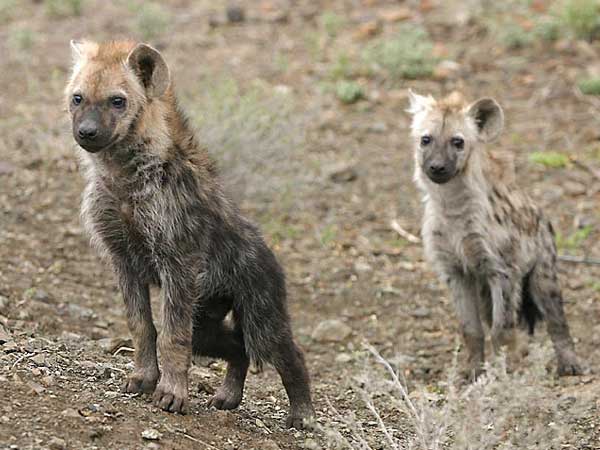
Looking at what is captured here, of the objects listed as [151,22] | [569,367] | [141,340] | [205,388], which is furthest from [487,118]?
[151,22]

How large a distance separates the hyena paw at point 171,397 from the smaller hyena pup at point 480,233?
2.63 m

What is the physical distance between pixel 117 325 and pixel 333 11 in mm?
7103

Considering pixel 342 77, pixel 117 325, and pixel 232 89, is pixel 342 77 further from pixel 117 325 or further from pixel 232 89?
pixel 117 325

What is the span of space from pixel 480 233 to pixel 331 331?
1201 mm

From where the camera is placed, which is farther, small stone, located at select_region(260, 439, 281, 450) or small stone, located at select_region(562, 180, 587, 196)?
small stone, located at select_region(562, 180, 587, 196)

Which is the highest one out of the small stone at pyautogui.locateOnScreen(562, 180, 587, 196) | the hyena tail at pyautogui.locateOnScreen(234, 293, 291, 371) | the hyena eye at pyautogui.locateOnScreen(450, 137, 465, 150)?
the hyena eye at pyautogui.locateOnScreen(450, 137, 465, 150)

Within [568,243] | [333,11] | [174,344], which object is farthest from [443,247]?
[333,11]

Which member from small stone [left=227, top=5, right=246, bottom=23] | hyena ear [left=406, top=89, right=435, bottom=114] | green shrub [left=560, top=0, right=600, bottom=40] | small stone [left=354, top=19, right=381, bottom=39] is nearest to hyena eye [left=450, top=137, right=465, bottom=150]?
hyena ear [left=406, top=89, right=435, bottom=114]

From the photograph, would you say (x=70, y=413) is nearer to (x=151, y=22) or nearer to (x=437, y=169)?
(x=437, y=169)

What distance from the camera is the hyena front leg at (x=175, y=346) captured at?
15.6ft

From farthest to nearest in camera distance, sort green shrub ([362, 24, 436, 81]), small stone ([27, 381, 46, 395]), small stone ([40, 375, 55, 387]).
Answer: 1. green shrub ([362, 24, 436, 81])
2. small stone ([40, 375, 55, 387])
3. small stone ([27, 381, 46, 395])

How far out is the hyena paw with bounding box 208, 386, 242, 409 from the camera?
17.2 feet

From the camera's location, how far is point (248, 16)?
13.2 m

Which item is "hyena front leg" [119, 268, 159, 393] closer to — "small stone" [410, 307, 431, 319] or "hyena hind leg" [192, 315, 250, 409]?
"hyena hind leg" [192, 315, 250, 409]
